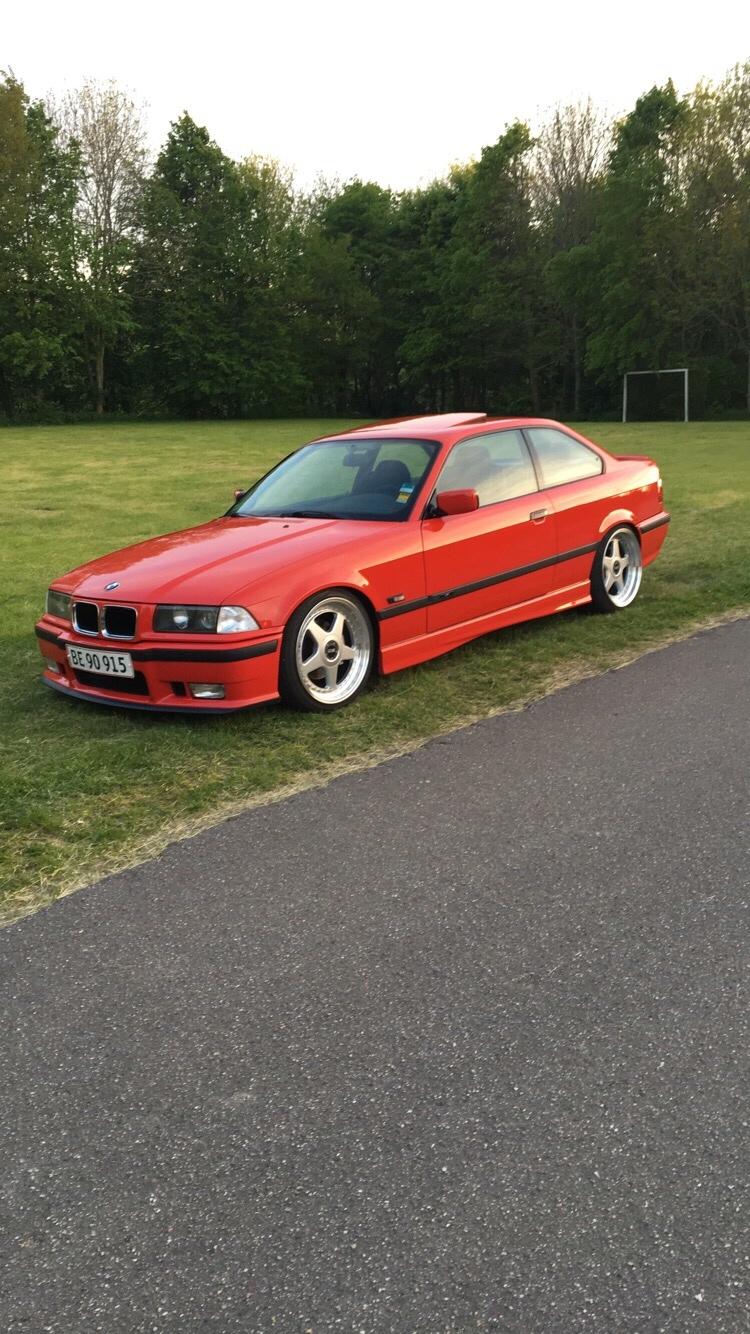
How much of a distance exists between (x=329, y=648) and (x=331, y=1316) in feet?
13.3

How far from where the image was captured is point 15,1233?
2.20 meters

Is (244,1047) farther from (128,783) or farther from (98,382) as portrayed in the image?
(98,382)

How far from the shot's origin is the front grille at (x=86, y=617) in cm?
570

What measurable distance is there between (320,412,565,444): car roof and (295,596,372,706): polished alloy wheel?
155 centimetres

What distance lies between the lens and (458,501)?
6285 millimetres

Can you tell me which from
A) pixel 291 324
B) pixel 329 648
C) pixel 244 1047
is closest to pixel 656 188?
pixel 291 324

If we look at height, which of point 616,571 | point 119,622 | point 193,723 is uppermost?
point 119,622

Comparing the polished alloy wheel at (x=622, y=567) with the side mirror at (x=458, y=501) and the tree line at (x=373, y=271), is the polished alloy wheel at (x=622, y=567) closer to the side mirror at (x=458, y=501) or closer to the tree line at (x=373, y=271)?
the side mirror at (x=458, y=501)

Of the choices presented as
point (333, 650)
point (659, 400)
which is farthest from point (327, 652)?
point (659, 400)

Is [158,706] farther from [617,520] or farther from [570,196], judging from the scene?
[570,196]

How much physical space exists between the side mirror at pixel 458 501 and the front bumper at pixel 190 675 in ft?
4.78

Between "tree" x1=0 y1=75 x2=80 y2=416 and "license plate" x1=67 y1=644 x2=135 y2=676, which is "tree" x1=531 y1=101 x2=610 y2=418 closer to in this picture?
"tree" x1=0 y1=75 x2=80 y2=416

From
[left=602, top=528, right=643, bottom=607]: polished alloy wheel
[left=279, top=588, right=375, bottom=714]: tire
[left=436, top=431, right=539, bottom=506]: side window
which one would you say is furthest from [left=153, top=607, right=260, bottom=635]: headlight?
[left=602, top=528, right=643, bottom=607]: polished alloy wheel

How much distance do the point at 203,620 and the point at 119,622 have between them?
498mm
